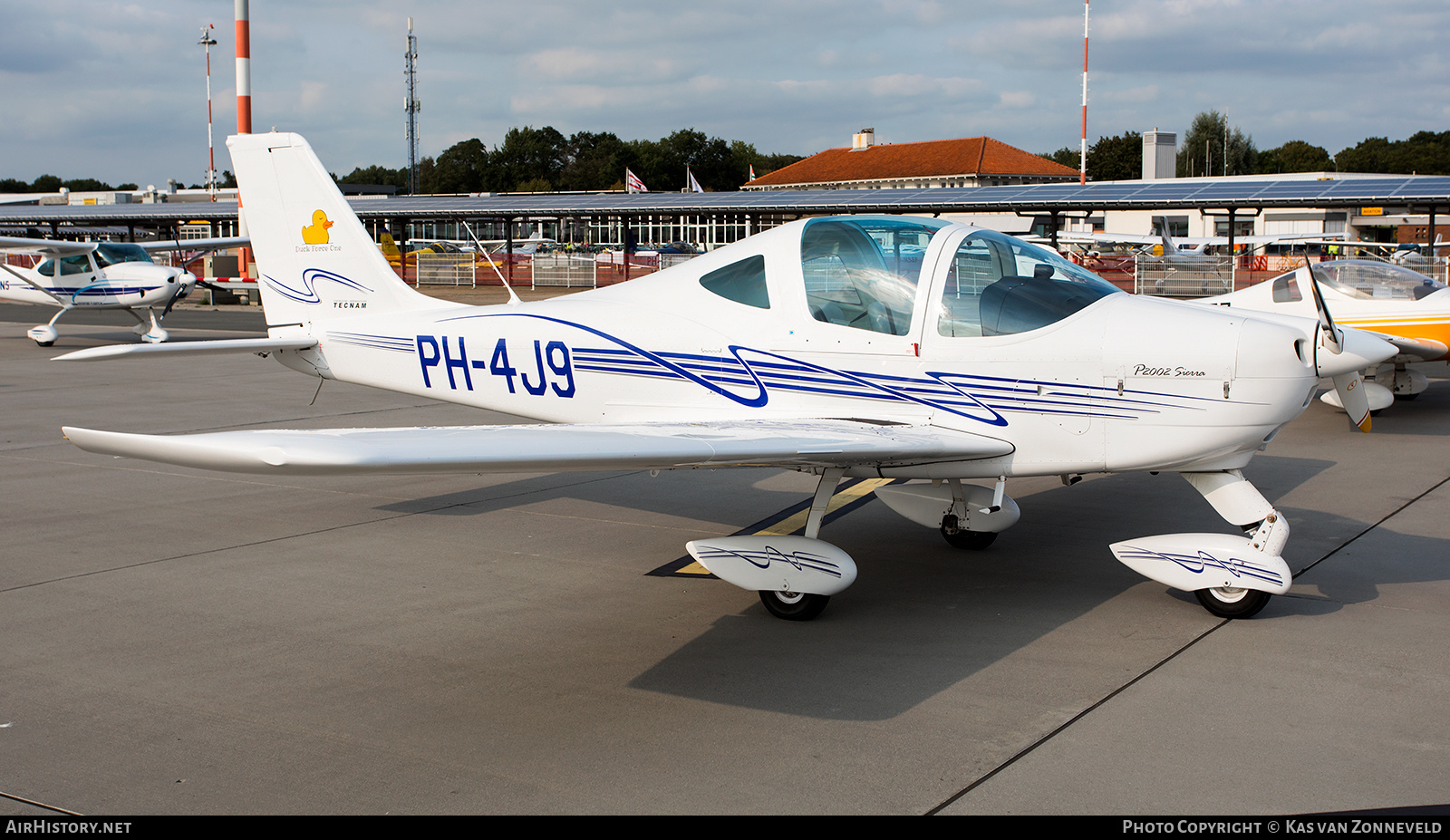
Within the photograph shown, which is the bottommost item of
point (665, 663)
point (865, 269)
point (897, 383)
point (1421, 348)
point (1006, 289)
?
point (665, 663)

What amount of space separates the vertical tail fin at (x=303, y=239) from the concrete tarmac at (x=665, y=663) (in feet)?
4.94

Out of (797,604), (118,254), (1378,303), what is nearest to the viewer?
(797,604)

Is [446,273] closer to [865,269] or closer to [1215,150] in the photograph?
[865,269]

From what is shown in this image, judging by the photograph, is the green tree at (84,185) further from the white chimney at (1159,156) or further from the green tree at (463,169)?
the white chimney at (1159,156)

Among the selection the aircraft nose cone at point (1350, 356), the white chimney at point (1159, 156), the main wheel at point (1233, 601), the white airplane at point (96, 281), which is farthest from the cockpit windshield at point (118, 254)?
the white chimney at point (1159, 156)

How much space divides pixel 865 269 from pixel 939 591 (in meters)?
1.81

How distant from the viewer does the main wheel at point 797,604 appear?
5465 mm

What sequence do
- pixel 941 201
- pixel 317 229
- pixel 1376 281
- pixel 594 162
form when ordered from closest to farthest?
1. pixel 317 229
2. pixel 1376 281
3. pixel 941 201
4. pixel 594 162

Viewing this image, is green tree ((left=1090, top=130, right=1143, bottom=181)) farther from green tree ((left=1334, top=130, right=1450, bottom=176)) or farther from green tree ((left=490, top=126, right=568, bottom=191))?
green tree ((left=490, top=126, right=568, bottom=191))

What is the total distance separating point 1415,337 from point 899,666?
1063 cm

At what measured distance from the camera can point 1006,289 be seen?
5.73 m

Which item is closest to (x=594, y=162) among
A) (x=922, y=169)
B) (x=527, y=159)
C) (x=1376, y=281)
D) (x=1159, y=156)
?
(x=527, y=159)

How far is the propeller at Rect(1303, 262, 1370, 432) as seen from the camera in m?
5.13

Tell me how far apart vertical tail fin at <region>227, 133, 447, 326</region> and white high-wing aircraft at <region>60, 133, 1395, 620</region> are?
1095 millimetres
